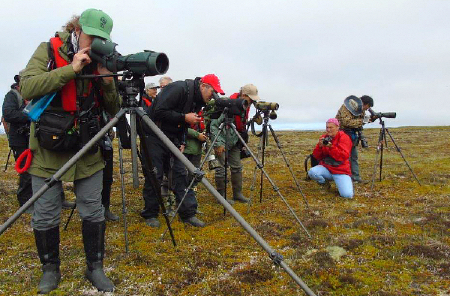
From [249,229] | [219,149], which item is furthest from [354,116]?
[249,229]

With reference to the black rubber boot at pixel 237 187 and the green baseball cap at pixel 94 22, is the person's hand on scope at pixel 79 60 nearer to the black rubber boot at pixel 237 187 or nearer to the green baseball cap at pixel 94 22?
the green baseball cap at pixel 94 22

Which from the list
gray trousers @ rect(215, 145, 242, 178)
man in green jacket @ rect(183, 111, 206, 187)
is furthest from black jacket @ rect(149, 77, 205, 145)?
gray trousers @ rect(215, 145, 242, 178)

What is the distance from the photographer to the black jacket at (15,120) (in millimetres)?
7617

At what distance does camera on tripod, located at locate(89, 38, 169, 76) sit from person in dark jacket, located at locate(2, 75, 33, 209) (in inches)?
187

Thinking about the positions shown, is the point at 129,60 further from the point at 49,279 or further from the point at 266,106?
the point at 266,106

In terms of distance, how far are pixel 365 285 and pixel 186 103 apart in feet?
14.8

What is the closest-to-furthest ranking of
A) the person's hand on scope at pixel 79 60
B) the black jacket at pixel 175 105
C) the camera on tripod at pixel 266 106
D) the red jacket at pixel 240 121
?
the person's hand on scope at pixel 79 60 → the black jacket at pixel 175 105 → the camera on tripod at pixel 266 106 → the red jacket at pixel 240 121

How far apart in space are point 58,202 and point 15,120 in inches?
172

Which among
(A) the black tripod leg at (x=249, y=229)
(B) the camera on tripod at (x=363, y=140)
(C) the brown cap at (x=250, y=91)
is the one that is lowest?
(A) the black tripod leg at (x=249, y=229)

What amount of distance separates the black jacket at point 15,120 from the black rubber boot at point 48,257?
4.26 meters

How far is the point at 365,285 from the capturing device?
462cm

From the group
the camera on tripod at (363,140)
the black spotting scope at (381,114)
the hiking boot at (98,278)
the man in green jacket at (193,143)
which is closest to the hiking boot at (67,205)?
the man in green jacket at (193,143)

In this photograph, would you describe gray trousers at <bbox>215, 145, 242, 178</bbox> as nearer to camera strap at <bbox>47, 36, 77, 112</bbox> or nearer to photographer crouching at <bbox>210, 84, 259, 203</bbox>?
photographer crouching at <bbox>210, 84, 259, 203</bbox>

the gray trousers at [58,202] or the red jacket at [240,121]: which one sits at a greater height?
the red jacket at [240,121]
